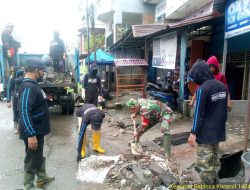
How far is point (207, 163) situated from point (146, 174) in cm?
88

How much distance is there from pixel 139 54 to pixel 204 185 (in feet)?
48.4

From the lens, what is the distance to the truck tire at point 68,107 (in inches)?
384

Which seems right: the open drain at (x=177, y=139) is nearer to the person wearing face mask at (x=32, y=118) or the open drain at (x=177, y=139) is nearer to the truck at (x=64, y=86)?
the person wearing face mask at (x=32, y=118)

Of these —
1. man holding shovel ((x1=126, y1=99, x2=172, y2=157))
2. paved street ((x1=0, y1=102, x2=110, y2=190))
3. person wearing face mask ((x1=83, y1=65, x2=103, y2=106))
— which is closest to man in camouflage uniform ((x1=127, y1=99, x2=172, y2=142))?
man holding shovel ((x1=126, y1=99, x2=172, y2=157))

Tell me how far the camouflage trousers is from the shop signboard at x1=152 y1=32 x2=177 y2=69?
5422 millimetres

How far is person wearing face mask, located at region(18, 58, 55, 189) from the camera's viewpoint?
11.5ft

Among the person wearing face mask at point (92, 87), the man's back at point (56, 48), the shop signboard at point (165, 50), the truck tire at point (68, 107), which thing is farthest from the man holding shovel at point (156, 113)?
the man's back at point (56, 48)

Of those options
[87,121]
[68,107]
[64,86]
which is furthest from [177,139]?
[68,107]

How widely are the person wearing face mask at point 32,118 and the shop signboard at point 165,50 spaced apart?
18.8ft

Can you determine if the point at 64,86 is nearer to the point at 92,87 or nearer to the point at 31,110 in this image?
the point at 92,87

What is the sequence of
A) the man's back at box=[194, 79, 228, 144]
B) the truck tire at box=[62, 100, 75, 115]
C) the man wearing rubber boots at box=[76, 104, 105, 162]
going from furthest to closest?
the truck tire at box=[62, 100, 75, 115]
the man wearing rubber boots at box=[76, 104, 105, 162]
the man's back at box=[194, 79, 228, 144]

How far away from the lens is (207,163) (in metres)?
3.50

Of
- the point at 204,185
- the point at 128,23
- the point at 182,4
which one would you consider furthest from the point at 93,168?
the point at 128,23

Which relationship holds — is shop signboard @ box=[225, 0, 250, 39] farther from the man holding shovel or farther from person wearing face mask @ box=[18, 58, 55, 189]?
person wearing face mask @ box=[18, 58, 55, 189]
